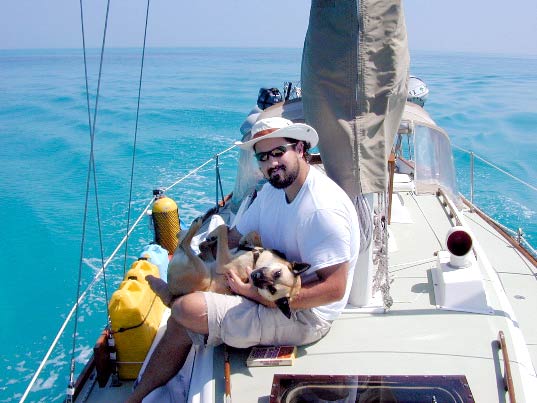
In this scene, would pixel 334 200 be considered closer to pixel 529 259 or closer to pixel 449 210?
pixel 529 259

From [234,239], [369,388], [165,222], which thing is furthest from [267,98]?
[369,388]

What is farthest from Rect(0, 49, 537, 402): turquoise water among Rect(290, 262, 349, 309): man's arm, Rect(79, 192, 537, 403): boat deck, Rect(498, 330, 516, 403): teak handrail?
Rect(498, 330, 516, 403): teak handrail

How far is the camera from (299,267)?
2.33m

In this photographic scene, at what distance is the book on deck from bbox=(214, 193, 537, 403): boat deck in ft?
0.08

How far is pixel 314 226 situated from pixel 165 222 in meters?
3.13

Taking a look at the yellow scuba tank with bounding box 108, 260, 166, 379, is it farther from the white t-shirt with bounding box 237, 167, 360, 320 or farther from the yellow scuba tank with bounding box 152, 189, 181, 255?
the yellow scuba tank with bounding box 152, 189, 181, 255

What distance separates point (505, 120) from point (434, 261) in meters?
17.6

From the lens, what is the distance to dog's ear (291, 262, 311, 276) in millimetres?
2307

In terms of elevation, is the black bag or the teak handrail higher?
the black bag

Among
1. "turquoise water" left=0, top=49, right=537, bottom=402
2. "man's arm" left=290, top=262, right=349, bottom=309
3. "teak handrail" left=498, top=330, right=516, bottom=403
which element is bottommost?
"turquoise water" left=0, top=49, right=537, bottom=402

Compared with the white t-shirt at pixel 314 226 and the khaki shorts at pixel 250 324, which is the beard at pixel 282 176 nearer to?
the white t-shirt at pixel 314 226

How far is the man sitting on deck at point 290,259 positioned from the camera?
7.69 feet

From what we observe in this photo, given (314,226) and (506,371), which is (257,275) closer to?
(314,226)

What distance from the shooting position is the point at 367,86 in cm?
279
